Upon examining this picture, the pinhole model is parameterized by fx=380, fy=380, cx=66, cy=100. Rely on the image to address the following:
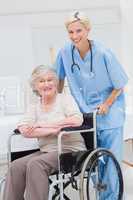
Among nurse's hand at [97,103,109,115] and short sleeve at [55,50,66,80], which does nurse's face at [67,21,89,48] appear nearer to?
short sleeve at [55,50,66,80]

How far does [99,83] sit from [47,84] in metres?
0.35

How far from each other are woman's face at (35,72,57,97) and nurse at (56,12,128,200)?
0.68 feet

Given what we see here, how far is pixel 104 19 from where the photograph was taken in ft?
11.1

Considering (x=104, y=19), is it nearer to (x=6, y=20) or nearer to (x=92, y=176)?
(x=6, y=20)

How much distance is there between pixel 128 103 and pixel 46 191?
4.73 feet

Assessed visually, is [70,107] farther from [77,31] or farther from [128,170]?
[128,170]

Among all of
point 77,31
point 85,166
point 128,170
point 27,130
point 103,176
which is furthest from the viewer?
point 128,170

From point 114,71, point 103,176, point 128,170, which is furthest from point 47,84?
point 128,170

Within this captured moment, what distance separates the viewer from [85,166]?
6.54 ft

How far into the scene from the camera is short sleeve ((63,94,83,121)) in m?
2.17

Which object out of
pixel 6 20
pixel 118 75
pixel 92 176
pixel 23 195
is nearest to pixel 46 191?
pixel 23 195

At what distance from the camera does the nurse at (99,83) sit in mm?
2330

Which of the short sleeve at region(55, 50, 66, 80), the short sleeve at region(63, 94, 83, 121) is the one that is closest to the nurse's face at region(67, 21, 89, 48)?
the short sleeve at region(55, 50, 66, 80)

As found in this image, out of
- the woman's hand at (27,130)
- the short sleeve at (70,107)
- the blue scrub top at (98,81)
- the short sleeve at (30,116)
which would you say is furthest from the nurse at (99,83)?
the woman's hand at (27,130)
